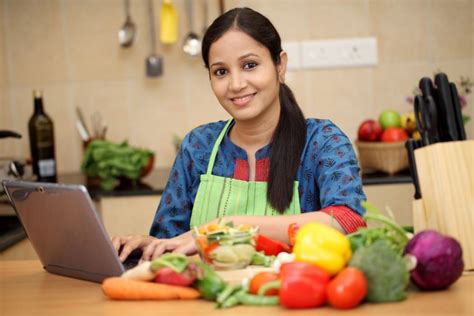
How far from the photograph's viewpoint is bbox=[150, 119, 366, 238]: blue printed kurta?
5.90 feet

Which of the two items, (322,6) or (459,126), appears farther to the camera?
(322,6)

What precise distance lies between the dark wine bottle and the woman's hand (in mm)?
1545

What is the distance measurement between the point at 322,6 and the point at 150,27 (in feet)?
2.36

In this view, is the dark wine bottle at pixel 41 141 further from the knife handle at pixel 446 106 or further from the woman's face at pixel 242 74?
the knife handle at pixel 446 106

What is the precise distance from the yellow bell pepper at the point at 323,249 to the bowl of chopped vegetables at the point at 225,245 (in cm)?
14

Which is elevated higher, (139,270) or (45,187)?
(45,187)

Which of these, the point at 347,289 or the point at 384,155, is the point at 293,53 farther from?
the point at 347,289

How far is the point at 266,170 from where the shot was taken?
1937 millimetres

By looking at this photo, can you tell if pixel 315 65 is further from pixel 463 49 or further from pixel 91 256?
pixel 91 256

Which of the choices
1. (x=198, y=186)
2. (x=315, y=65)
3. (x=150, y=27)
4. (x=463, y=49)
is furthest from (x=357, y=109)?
(x=198, y=186)

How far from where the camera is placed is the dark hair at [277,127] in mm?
1864

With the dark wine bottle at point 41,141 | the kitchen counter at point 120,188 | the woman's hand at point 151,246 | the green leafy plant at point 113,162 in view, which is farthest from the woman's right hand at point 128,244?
the dark wine bottle at point 41,141

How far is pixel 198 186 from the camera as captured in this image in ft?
6.54

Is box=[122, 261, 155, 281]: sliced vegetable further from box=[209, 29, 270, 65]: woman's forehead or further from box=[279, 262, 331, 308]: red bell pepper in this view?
box=[209, 29, 270, 65]: woman's forehead
